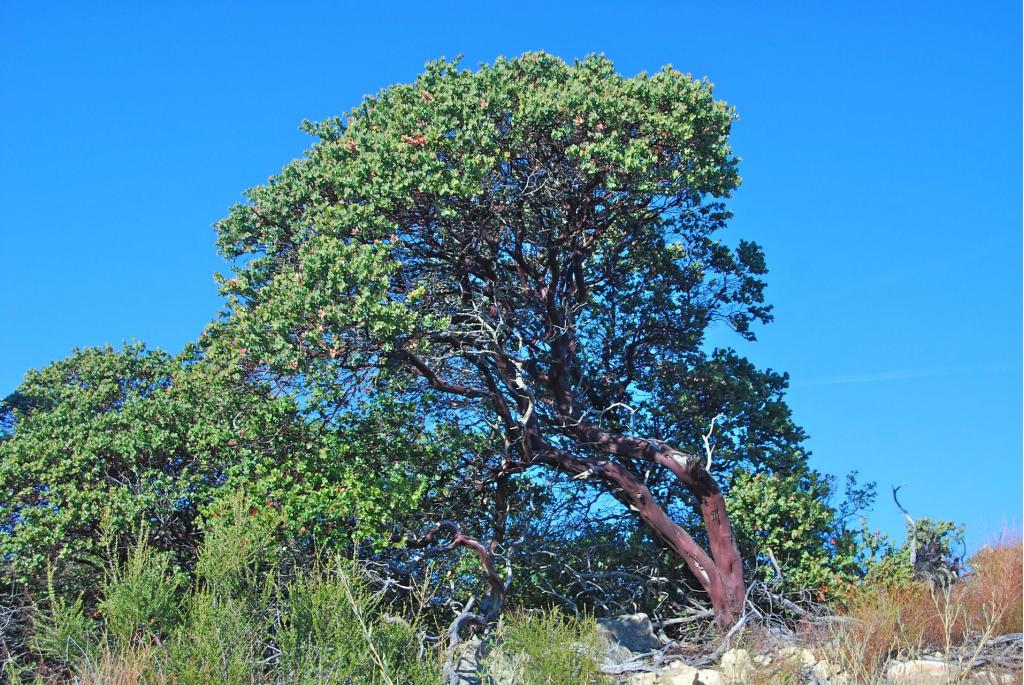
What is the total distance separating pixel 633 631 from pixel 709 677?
2811 millimetres

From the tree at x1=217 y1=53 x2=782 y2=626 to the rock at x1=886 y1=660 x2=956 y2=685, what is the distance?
4185 millimetres

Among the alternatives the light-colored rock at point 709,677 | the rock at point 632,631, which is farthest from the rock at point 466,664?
the light-colored rock at point 709,677

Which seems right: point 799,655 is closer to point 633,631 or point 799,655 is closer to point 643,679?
point 643,679

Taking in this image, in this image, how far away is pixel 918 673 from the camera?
9820 millimetres

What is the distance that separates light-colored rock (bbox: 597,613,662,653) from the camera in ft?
44.1

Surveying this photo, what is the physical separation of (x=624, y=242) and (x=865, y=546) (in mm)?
6137

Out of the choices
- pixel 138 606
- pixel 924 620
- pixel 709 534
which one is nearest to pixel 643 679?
pixel 924 620

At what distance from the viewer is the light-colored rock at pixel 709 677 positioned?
34.8 feet

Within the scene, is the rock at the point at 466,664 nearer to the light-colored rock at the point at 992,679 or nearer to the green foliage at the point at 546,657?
the green foliage at the point at 546,657

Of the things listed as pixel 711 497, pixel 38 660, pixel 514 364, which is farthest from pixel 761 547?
pixel 38 660

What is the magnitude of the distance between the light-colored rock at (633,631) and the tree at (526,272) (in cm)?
113

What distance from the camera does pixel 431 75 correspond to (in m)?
14.5

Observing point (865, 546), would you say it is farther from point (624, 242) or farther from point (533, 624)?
point (533, 624)

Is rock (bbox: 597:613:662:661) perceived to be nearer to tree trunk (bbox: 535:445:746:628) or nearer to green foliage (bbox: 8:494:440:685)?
tree trunk (bbox: 535:445:746:628)
